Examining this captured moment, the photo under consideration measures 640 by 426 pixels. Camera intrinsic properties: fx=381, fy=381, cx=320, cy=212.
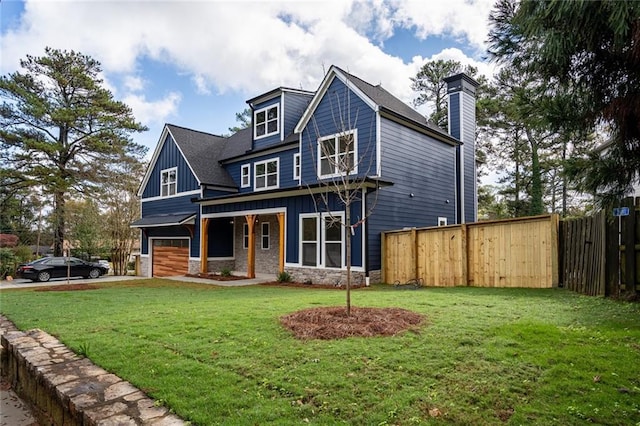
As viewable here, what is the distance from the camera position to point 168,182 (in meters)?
21.0

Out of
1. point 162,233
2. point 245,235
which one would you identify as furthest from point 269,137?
point 162,233

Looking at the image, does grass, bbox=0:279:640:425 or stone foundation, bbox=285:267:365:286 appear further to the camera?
stone foundation, bbox=285:267:365:286

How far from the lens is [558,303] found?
6699mm

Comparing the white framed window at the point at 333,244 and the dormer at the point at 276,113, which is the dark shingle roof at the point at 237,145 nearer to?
the dormer at the point at 276,113

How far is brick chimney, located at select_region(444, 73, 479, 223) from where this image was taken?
1748 centimetres

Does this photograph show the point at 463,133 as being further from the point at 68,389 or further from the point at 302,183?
the point at 68,389

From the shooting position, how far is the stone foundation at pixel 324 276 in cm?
1228

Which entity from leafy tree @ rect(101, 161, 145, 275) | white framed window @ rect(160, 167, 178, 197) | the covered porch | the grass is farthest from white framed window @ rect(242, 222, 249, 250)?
the grass

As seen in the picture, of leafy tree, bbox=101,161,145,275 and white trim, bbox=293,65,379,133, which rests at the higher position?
white trim, bbox=293,65,379,133

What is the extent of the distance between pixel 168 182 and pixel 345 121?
459 inches

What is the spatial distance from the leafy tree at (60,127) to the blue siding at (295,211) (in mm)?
16424

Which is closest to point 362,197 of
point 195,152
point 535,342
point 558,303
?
point 558,303

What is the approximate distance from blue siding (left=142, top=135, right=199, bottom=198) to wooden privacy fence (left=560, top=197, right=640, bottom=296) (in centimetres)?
1581

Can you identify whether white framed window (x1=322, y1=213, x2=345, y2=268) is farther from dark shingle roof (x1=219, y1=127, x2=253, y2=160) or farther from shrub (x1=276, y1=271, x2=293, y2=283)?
dark shingle roof (x1=219, y1=127, x2=253, y2=160)
